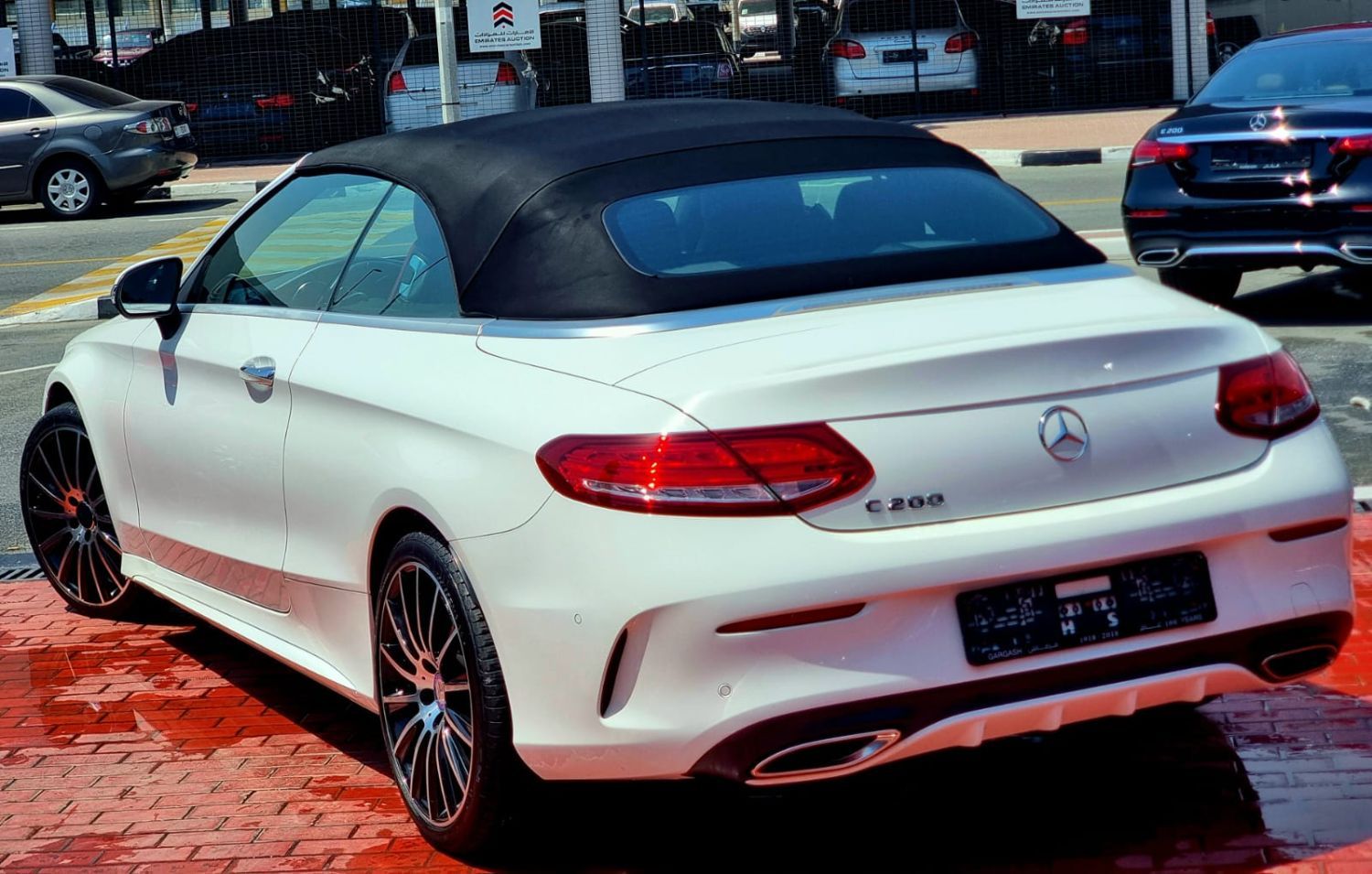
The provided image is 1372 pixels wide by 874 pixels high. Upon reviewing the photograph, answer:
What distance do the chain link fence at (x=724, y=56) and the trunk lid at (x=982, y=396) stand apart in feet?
71.4

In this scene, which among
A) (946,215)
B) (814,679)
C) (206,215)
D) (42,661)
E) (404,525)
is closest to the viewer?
(814,679)

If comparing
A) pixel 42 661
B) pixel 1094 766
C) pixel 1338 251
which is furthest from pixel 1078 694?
pixel 1338 251

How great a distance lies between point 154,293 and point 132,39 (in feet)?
80.7

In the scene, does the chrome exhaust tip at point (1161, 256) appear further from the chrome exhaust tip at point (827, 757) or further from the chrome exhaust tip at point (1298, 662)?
the chrome exhaust tip at point (827, 757)

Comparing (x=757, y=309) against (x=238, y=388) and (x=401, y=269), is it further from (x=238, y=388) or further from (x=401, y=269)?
(x=238, y=388)

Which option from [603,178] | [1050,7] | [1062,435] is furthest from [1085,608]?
[1050,7]

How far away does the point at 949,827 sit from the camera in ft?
13.1

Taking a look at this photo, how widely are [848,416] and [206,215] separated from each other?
57.6 feet

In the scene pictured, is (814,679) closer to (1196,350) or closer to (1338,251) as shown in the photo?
(1196,350)

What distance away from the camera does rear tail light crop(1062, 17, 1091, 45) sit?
26.1 meters

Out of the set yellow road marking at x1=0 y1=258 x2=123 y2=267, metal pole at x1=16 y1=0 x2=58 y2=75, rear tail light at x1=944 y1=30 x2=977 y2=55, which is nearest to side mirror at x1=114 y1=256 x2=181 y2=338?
yellow road marking at x1=0 y1=258 x2=123 y2=267

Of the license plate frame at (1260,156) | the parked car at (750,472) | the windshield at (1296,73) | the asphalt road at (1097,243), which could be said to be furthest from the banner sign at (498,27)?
the parked car at (750,472)

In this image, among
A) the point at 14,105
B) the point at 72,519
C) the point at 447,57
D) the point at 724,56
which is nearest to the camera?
the point at 72,519

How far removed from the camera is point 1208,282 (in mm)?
11125
